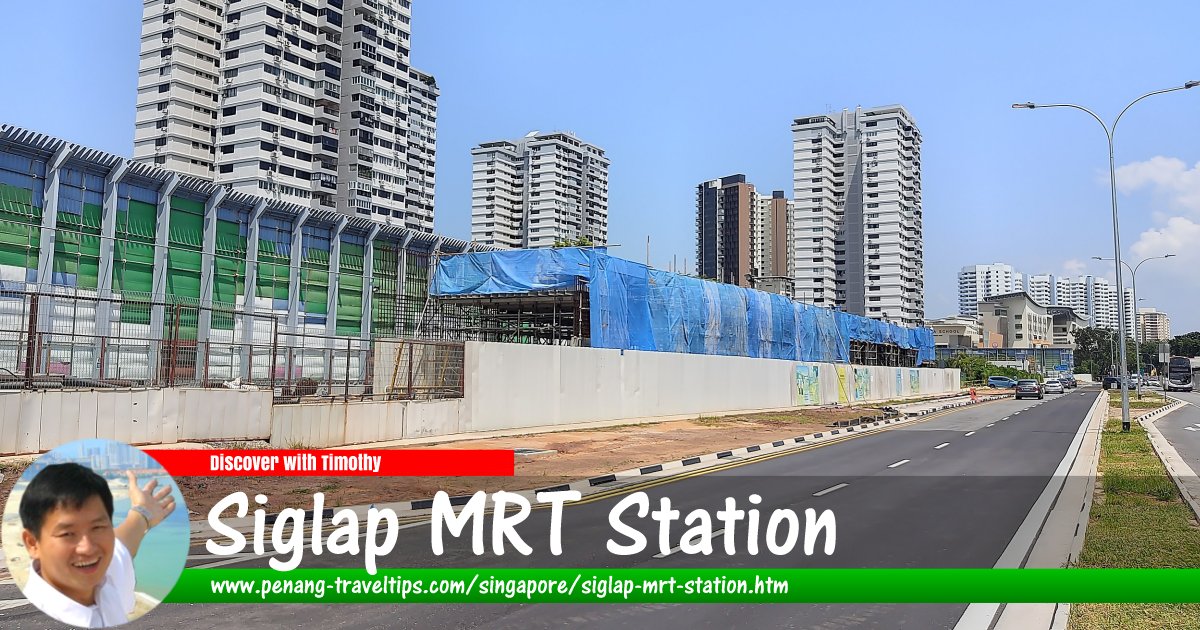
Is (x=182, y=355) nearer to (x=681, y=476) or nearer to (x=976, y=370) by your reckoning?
(x=681, y=476)

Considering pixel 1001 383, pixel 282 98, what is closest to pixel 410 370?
pixel 282 98

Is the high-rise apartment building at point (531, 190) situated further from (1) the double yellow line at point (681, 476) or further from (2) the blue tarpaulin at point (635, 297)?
(1) the double yellow line at point (681, 476)

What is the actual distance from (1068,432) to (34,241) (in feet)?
127

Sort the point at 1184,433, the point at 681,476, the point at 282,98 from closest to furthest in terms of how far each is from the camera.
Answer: the point at 681,476
the point at 1184,433
the point at 282,98

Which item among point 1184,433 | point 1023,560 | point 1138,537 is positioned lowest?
point 1184,433

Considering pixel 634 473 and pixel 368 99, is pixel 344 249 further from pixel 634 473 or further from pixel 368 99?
pixel 368 99

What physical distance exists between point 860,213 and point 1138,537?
475 ft

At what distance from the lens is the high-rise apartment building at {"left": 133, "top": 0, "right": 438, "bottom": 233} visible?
82.6 meters

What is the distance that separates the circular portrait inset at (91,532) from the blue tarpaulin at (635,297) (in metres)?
30.8

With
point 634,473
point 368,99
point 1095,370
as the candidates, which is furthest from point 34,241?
point 1095,370

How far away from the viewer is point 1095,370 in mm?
162500

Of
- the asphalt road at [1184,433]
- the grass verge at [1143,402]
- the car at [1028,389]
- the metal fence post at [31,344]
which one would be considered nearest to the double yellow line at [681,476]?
the asphalt road at [1184,433]

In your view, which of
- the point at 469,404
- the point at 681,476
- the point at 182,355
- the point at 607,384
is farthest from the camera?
the point at 607,384

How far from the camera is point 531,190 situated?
169500mm
